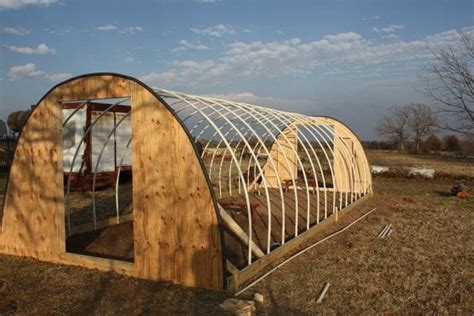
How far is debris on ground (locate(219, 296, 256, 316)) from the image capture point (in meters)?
4.95

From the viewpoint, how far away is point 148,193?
6250mm

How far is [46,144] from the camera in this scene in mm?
7164

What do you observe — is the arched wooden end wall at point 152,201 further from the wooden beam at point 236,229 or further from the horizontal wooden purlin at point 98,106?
the horizontal wooden purlin at point 98,106

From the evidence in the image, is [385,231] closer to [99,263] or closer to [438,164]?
[99,263]

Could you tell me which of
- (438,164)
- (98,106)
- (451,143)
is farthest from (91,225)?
(451,143)

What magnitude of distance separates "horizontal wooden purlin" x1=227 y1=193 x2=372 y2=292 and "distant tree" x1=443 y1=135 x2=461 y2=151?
47142 millimetres

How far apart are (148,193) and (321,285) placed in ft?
9.38

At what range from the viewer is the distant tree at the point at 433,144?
5366cm

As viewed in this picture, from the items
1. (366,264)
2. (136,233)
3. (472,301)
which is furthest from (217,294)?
(472,301)

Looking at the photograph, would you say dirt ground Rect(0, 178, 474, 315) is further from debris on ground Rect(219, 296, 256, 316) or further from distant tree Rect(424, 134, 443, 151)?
distant tree Rect(424, 134, 443, 151)

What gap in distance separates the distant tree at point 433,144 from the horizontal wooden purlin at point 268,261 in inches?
1928

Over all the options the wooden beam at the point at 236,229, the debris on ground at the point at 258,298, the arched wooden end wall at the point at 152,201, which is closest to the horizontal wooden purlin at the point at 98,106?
the arched wooden end wall at the point at 152,201

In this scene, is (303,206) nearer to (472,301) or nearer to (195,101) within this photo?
(195,101)

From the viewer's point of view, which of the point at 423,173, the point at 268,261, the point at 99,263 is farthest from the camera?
the point at 423,173
